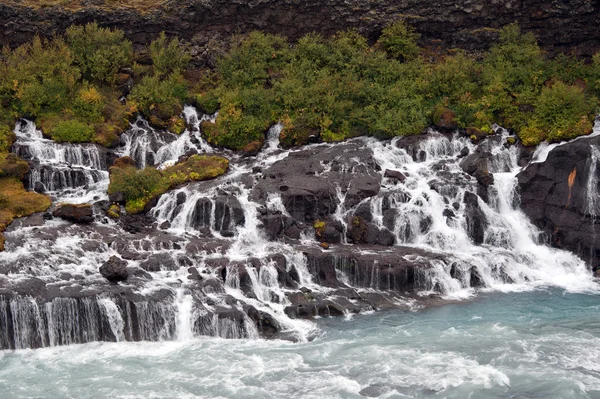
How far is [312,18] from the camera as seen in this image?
156ft

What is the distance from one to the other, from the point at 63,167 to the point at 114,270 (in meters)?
12.1

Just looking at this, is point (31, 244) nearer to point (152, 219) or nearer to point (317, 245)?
point (152, 219)

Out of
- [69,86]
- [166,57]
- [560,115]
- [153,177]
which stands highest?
[166,57]

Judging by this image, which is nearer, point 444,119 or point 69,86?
point 444,119

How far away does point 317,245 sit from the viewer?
30938 millimetres

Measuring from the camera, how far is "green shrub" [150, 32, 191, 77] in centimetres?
4416

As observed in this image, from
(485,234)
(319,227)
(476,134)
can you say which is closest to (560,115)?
(476,134)

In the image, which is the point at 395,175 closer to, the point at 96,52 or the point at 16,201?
the point at 16,201

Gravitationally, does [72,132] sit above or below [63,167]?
above

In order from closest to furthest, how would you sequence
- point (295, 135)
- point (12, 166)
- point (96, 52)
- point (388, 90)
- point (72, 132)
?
point (12, 166)
point (72, 132)
point (295, 135)
point (388, 90)
point (96, 52)

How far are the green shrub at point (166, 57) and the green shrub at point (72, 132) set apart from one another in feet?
24.6

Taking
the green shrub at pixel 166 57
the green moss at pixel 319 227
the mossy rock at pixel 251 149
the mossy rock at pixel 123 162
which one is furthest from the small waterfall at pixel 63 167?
the green moss at pixel 319 227

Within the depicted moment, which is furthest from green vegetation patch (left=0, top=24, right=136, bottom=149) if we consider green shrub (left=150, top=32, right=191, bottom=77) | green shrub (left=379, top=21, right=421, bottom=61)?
A: green shrub (left=379, top=21, right=421, bottom=61)

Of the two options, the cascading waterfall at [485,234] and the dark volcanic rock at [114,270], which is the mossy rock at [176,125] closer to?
the cascading waterfall at [485,234]
